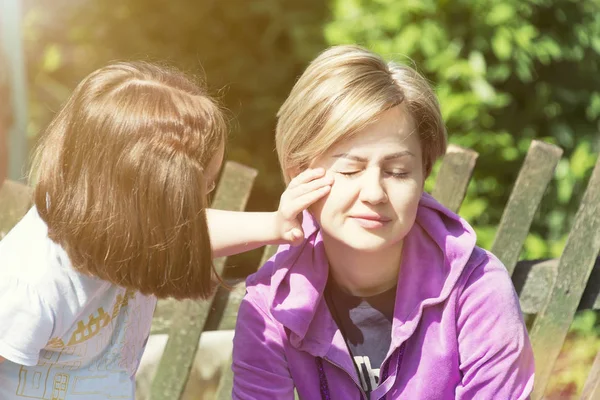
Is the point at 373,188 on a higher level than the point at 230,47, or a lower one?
higher

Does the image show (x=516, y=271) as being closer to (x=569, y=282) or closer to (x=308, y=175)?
(x=569, y=282)

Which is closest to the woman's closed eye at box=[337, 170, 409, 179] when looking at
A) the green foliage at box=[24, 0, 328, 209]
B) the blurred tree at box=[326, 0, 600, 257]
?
the blurred tree at box=[326, 0, 600, 257]

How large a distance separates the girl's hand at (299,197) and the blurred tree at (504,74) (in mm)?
1675

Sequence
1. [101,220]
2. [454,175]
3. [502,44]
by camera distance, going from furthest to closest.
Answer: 1. [502,44]
2. [454,175]
3. [101,220]

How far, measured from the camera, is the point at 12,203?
130 inches

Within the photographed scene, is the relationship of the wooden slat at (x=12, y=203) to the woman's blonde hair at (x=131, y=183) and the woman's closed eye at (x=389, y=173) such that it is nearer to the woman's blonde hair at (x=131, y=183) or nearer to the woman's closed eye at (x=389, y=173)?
the woman's blonde hair at (x=131, y=183)

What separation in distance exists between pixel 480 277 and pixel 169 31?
3.05m

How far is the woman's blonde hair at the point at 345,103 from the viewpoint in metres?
2.64

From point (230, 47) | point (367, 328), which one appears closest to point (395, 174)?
point (367, 328)

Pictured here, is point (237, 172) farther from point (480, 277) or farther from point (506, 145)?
point (506, 145)

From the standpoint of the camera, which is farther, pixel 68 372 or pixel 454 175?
pixel 454 175

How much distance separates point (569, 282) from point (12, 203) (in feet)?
6.50

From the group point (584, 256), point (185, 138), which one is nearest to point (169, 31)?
point (584, 256)

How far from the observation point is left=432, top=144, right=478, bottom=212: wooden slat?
3.50m
